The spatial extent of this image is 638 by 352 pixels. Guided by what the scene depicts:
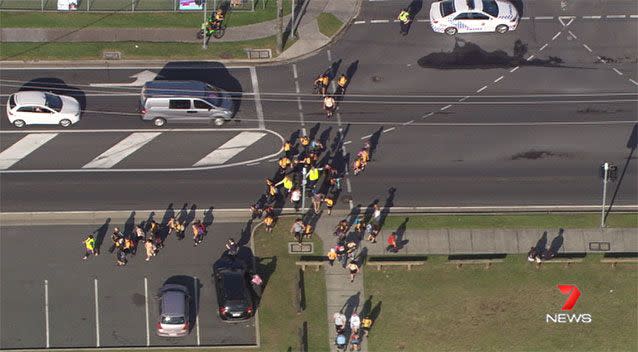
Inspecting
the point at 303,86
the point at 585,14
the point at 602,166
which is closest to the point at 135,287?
the point at 303,86

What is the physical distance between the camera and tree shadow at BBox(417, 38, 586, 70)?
61.9 meters

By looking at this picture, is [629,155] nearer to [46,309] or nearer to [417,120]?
[417,120]

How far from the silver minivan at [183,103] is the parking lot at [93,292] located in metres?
8.14

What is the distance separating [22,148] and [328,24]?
75.0ft

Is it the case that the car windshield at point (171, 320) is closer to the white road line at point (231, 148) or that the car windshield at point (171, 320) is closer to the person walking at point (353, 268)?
the person walking at point (353, 268)

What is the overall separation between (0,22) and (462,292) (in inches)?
1466

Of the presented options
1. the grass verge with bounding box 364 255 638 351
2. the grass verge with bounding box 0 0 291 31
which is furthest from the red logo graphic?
the grass verge with bounding box 0 0 291 31

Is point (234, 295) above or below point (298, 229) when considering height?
below

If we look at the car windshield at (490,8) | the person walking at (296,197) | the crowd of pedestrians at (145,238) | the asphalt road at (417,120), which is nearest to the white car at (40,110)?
the asphalt road at (417,120)

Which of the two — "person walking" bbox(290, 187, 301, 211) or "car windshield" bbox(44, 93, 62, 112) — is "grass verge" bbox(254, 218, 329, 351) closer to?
"person walking" bbox(290, 187, 301, 211)

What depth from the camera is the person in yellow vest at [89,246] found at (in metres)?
51.3

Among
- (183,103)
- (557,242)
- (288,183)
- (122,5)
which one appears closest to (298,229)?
(288,183)

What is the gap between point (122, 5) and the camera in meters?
64.6

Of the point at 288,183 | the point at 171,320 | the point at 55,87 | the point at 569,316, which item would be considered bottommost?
the point at 569,316
